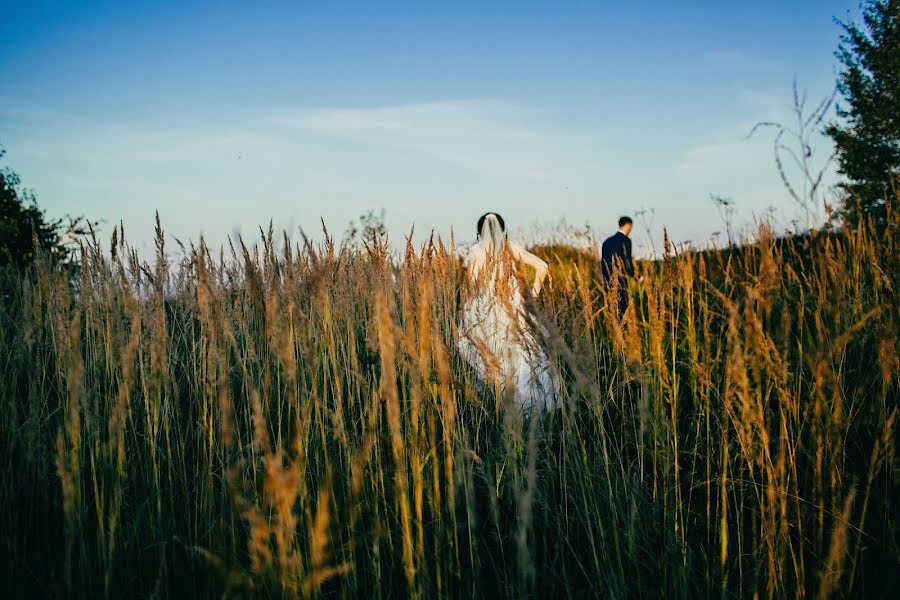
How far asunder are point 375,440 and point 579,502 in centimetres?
77

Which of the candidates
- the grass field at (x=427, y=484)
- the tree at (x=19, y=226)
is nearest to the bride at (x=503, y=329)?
the grass field at (x=427, y=484)

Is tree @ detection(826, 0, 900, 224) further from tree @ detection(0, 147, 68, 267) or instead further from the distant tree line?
tree @ detection(0, 147, 68, 267)

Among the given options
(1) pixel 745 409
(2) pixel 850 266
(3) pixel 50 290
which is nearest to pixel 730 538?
(1) pixel 745 409

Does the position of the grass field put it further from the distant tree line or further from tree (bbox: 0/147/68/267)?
tree (bbox: 0/147/68/267)

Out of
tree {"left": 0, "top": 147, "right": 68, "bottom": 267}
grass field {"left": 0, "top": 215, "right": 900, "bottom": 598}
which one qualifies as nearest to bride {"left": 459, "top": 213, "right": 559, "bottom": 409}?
grass field {"left": 0, "top": 215, "right": 900, "bottom": 598}

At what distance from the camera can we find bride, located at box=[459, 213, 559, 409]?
1.59m

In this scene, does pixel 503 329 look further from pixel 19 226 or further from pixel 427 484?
pixel 19 226

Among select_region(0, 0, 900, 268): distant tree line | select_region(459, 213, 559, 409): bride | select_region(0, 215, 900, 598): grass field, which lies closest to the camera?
Answer: select_region(0, 215, 900, 598): grass field

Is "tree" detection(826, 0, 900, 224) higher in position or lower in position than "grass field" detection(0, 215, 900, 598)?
higher

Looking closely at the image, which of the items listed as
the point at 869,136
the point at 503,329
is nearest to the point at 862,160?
the point at 869,136

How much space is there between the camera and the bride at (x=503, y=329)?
1.59 meters

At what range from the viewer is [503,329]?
353cm

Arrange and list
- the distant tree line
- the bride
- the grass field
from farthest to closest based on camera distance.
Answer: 1. the distant tree line
2. the bride
3. the grass field

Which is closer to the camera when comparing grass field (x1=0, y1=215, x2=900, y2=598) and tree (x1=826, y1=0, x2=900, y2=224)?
grass field (x1=0, y1=215, x2=900, y2=598)
